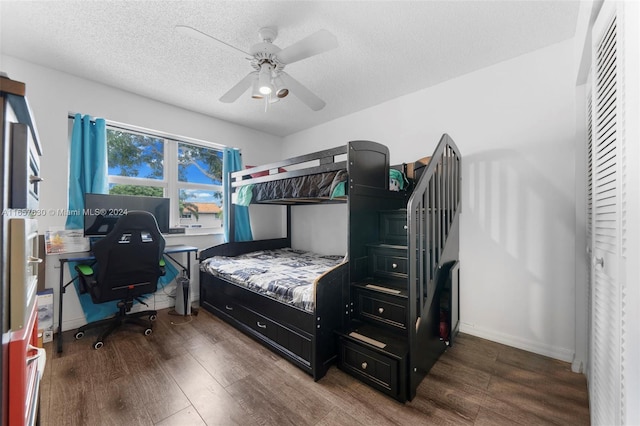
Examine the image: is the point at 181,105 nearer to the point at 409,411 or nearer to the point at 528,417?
the point at 409,411

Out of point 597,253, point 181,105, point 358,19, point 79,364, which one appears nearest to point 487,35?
point 358,19

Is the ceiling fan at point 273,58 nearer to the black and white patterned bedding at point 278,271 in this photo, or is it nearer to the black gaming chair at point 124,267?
the black gaming chair at point 124,267

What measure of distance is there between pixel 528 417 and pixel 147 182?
13.5 feet

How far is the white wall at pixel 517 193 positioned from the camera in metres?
2.13

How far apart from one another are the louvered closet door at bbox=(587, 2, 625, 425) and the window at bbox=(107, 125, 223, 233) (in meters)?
3.82

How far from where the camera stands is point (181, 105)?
332 cm

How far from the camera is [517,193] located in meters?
2.34

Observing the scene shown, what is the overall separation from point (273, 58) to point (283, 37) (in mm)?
301

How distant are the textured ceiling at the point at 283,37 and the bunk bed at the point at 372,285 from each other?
32.1 inches

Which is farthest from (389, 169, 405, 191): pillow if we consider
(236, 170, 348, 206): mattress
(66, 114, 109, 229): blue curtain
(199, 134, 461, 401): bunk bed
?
(66, 114, 109, 229): blue curtain

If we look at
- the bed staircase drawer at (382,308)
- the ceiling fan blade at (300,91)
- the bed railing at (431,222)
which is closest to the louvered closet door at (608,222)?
the bed railing at (431,222)

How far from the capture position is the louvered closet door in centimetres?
85

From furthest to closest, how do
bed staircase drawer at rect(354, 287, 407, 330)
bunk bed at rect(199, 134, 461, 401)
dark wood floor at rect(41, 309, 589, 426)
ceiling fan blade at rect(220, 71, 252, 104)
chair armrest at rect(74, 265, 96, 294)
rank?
chair armrest at rect(74, 265, 96, 294)
ceiling fan blade at rect(220, 71, 252, 104)
bed staircase drawer at rect(354, 287, 407, 330)
bunk bed at rect(199, 134, 461, 401)
dark wood floor at rect(41, 309, 589, 426)

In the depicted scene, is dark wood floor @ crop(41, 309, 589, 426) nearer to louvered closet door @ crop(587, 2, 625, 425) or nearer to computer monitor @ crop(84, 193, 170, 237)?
louvered closet door @ crop(587, 2, 625, 425)
